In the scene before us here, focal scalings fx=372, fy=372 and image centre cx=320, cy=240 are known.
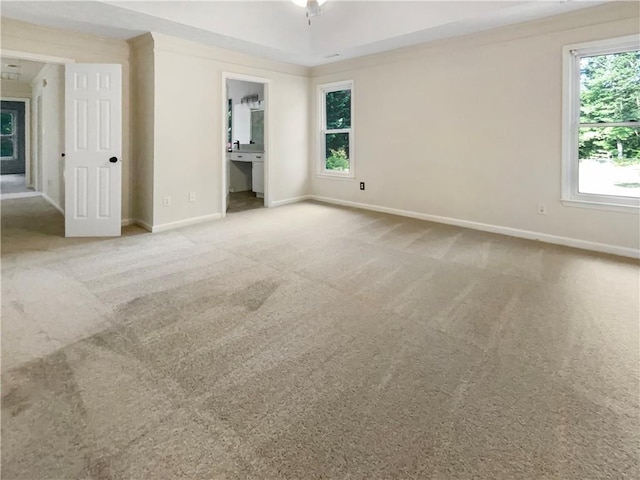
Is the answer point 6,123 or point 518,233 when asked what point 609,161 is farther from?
point 6,123

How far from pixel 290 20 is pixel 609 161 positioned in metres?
4.41

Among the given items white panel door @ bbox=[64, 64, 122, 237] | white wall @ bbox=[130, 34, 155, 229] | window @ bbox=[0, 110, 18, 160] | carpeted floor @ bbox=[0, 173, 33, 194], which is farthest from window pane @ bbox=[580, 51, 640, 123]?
window @ bbox=[0, 110, 18, 160]

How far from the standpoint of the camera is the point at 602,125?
4.00m

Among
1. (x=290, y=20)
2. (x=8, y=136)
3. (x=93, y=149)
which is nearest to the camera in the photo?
(x=93, y=149)

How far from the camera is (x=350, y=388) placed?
5.77 ft

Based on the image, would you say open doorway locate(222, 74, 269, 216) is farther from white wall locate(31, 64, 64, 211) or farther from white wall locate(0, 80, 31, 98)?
white wall locate(0, 80, 31, 98)

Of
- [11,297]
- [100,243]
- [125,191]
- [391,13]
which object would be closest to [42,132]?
[125,191]

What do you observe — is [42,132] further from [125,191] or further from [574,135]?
[574,135]

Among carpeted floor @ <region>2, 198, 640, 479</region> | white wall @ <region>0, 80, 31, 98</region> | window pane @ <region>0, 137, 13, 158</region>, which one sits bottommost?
carpeted floor @ <region>2, 198, 640, 479</region>

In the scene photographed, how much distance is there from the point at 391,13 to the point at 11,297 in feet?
16.4

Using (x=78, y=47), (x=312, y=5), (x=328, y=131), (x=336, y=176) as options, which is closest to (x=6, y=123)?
(x=78, y=47)

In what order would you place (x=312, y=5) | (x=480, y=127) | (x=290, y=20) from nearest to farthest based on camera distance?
(x=312, y=5), (x=480, y=127), (x=290, y=20)

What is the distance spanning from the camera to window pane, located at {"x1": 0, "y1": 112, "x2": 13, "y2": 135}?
12.3 metres

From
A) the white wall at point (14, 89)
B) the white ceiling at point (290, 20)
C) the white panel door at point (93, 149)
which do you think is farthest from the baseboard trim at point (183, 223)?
the white wall at point (14, 89)
